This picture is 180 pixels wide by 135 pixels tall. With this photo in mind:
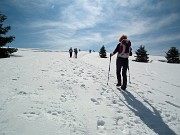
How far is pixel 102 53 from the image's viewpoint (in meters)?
56.1

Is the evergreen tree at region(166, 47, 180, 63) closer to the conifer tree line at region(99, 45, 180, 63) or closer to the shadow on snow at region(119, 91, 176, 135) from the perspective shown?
the conifer tree line at region(99, 45, 180, 63)

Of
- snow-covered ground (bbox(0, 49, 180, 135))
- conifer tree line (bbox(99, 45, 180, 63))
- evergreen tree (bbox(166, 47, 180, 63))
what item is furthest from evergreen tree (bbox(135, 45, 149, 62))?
snow-covered ground (bbox(0, 49, 180, 135))

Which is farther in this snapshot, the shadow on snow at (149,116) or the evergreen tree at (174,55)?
the evergreen tree at (174,55)

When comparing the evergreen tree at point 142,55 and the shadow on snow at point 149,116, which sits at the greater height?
the evergreen tree at point 142,55

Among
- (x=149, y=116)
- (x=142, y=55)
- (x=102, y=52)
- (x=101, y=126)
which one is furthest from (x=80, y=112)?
(x=102, y=52)

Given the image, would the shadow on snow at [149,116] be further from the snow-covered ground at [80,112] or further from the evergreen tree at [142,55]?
the evergreen tree at [142,55]

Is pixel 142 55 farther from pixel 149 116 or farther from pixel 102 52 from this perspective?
pixel 149 116

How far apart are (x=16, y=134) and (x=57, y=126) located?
0.78m

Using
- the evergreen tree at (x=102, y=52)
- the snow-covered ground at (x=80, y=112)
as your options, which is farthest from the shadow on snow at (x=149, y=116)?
the evergreen tree at (x=102, y=52)

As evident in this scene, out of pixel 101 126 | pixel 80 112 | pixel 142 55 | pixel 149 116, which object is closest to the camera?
pixel 101 126

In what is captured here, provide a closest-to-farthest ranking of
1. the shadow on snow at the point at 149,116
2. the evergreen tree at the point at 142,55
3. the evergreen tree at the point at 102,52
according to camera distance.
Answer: the shadow on snow at the point at 149,116 → the evergreen tree at the point at 142,55 → the evergreen tree at the point at 102,52

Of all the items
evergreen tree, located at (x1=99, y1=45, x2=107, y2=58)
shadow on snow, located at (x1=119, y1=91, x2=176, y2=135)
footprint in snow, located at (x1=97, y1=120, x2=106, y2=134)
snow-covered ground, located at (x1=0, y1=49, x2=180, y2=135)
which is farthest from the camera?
evergreen tree, located at (x1=99, y1=45, x2=107, y2=58)

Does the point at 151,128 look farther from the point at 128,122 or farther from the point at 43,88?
the point at 43,88

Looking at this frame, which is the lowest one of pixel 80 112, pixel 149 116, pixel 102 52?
pixel 149 116
